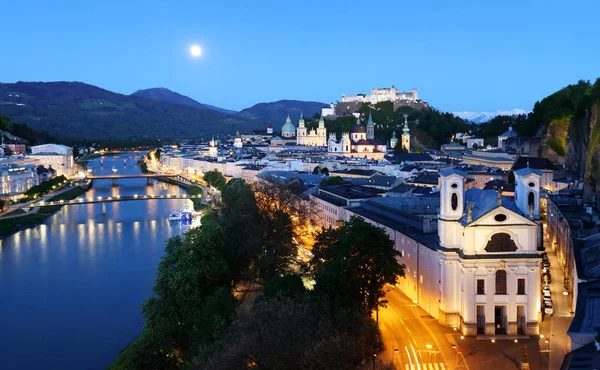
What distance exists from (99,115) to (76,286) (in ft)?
435

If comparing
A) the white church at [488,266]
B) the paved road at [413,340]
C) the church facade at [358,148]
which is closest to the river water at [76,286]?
the paved road at [413,340]

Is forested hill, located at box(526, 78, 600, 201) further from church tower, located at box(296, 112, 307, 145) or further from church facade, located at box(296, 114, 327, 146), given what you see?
church tower, located at box(296, 112, 307, 145)

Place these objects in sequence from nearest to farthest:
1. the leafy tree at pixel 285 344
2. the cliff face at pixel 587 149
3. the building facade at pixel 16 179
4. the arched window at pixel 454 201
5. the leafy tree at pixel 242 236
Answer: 1. the leafy tree at pixel 285 344
2. the arched window at pixel 454 201
3. the leafy tree at pixel 242 236
4. the cliff face at pixel 587 149
5. the building facade at pixel 16 179

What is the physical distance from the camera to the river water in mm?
13875

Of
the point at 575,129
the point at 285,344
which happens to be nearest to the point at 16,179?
the point at 575,129

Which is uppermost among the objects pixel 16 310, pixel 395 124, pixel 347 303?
pixel 395 124

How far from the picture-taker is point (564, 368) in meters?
7.54

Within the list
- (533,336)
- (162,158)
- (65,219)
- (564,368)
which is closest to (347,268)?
(533,336)

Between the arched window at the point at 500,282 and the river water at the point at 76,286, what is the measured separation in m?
7.60

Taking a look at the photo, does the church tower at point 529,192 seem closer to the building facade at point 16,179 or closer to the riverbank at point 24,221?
the riverbank at point 24,221

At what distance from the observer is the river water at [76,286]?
13.9 m

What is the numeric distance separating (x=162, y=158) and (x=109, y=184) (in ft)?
59.8

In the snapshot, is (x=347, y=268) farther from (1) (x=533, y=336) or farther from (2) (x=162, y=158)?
(2) (x=162, y=158)

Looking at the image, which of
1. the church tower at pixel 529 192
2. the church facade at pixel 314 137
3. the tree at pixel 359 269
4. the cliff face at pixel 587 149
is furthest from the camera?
the church facade at pixel 314 137
